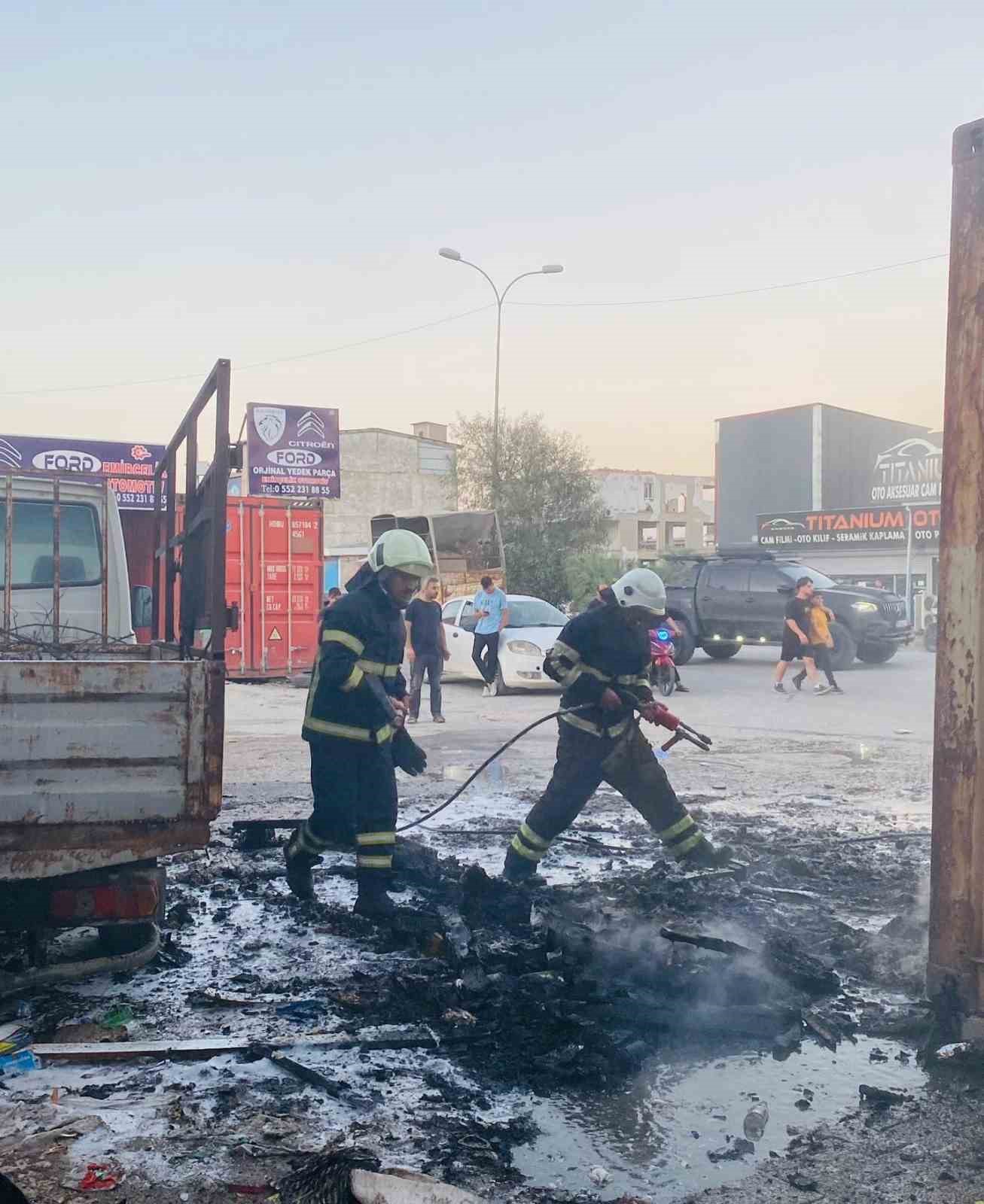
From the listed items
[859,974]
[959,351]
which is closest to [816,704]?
[859,974]

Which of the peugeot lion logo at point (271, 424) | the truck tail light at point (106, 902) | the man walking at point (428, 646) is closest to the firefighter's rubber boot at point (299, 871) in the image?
the truck tail light at point (106, 902)

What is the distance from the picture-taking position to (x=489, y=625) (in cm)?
1488

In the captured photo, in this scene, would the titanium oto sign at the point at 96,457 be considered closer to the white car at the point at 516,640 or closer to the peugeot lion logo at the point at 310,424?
the peugeot lion logo at the point at 310,424

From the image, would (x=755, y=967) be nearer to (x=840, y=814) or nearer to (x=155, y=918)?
(x=155, y=918)

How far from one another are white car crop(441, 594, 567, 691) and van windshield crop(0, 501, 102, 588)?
8620 millimetres

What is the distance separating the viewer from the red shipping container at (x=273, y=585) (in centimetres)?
1923

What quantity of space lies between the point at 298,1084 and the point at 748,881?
9.95ft

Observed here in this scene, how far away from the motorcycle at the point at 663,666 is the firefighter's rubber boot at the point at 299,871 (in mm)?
9589

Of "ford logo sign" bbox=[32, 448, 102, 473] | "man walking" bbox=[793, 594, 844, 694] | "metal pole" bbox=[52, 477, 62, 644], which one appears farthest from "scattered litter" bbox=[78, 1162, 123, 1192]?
"ford logo sign" bbox=[32, 448, 102, 473]

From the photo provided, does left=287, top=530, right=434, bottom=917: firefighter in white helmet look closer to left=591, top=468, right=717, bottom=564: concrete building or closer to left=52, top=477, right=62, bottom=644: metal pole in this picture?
left=52, top=477, right=62, bottom=644: metal pole

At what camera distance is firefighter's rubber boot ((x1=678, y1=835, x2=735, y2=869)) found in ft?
19.2

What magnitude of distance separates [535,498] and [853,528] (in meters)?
12.4

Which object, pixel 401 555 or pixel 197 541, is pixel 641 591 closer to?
pixel 401 555

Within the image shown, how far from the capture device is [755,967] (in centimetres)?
420
